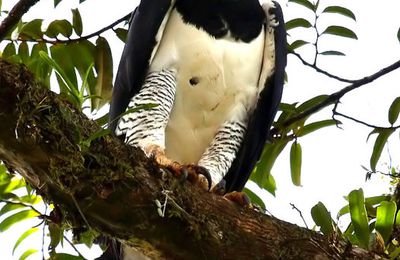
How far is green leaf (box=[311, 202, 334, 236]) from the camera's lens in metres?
3.38

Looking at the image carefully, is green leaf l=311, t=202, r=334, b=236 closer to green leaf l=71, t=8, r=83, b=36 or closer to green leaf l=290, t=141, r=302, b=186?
green leaf l=290, t=141, r=302, b=186

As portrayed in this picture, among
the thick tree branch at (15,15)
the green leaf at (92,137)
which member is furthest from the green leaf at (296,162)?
the green leaf at (92,137)

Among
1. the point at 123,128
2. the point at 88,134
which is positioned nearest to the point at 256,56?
the point at 123,128

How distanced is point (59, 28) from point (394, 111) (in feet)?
5.99

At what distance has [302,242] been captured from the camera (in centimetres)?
286

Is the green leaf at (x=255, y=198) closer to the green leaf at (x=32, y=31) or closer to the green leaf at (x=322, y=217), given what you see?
the green leaf at (x=322, y=217)

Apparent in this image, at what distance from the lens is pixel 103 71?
4.05 metres

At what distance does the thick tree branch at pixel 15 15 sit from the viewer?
3277 millimetres

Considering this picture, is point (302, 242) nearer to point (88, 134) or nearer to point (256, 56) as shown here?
point (88, 134)

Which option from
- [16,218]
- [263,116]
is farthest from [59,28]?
[263,116]

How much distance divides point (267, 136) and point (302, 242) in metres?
1.29

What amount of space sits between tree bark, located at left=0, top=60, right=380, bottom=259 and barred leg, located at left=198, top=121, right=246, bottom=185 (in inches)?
40.6

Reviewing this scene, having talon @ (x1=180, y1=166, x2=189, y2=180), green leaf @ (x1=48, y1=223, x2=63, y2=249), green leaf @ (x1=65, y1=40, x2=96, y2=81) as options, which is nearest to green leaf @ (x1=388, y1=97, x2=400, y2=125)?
talon @ (x1=180, y1=166, x2=189, y2=180)

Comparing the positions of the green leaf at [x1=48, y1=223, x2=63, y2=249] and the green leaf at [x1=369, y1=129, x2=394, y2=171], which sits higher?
the green leaf at [x1=369, y1=129, x2=394, y2=171]
